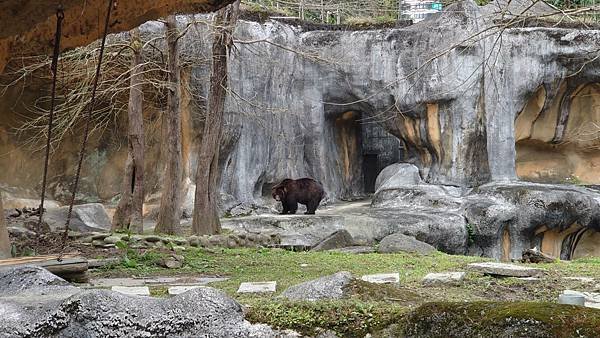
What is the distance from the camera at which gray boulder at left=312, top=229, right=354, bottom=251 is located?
1415cm

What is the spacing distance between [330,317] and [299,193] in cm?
1597

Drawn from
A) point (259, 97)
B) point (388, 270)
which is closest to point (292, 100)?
point (259, 97)

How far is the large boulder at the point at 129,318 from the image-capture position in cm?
406

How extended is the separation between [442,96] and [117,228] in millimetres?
10491

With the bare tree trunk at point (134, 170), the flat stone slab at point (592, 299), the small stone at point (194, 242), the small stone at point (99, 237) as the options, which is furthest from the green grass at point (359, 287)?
the bare tree trunk at point (134, 170)

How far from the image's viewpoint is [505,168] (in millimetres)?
21609

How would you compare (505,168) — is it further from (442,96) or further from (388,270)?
(388,270)

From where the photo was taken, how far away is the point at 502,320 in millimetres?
3551

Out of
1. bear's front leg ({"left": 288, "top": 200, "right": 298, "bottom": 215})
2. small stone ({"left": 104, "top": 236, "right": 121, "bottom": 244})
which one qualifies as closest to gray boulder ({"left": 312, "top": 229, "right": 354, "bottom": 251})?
small stone ({"left": 104, "top": 236, "right": 121, "bottom": 244})

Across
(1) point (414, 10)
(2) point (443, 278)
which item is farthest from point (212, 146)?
(1) point (414, 10)

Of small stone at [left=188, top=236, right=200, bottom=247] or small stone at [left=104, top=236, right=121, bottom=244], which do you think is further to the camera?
small stone at [left=188, top=236, right=200, bottom=247]

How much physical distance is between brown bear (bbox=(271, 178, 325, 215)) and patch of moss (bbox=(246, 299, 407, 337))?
15.7 metres

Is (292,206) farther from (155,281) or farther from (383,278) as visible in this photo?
(383,278)

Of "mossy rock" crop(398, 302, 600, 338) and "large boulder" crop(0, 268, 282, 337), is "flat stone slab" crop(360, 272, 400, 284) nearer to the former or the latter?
"large boulder" crop(0, 268, 282, 337)
